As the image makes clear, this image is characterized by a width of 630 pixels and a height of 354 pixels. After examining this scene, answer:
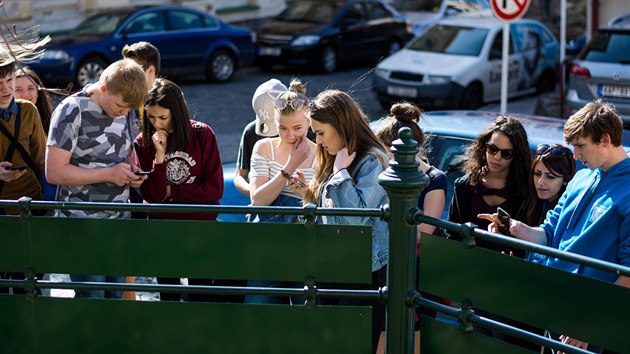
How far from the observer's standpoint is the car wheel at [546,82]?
61.2 ft

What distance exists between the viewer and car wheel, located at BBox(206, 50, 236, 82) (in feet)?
66.6

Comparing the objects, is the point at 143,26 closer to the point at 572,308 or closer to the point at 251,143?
the point at 251,143

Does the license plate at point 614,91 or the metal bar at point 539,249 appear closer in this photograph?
the metal bar at point 539,249

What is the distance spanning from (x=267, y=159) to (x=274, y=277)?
53.8 inches

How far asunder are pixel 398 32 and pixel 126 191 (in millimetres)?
17129

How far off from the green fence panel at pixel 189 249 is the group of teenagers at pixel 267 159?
16.2 inches

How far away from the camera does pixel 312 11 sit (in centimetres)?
2219

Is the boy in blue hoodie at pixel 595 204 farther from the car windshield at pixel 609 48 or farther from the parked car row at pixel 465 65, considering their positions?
Result: the parked car row at pixel 465 65

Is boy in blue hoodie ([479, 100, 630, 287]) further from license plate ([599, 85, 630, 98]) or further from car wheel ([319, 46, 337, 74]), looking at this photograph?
car wheel ([319, 46, 337, 74])

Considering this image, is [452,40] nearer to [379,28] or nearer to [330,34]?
[330,34]

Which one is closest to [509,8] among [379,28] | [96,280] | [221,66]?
[96,280]

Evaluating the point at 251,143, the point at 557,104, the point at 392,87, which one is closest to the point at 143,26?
the point at 392,87

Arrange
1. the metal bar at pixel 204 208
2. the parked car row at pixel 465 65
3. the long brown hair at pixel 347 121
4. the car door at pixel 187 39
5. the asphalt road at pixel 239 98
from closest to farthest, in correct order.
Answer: the metal bar at pixel 204 208 → the long brown hair at pixel 347 121 → the asphalt road at pixel 239 98 → the parked car row at pixel 465 65 → the car door at pixel 187 39

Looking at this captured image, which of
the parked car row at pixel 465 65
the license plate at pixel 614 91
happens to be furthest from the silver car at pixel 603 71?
the parked car row at pixel 465 65
